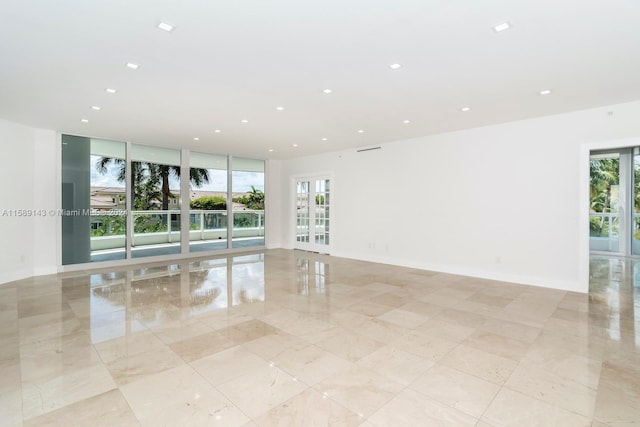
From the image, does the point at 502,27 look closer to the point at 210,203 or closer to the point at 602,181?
the point at 210,203

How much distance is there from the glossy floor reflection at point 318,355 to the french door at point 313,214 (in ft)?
12.2

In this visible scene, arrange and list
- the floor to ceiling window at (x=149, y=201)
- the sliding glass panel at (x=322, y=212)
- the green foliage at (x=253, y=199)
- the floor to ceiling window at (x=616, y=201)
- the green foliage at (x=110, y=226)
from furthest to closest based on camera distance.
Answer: the green foliage at (x=253, y=199) < the sliding glass panel at (x=322, y=212) < the floor to ceiling window at (x=616, y=201) < the green foliage at (x=110, y=226) < the floor to ceiling window at (x=149, y=201)

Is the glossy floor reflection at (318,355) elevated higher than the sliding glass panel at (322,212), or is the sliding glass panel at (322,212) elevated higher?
the sliding glass panel at (322,212)

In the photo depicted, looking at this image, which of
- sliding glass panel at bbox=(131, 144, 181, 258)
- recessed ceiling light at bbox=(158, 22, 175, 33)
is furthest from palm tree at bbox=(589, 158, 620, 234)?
sliding glass panel at bbox=(131, 144, 181, 258)

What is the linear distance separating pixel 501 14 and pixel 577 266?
423 cm

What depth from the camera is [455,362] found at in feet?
8.82

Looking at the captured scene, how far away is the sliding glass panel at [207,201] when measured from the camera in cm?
841

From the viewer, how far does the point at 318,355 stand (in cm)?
280

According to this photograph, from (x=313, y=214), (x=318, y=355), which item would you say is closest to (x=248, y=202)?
(x=313, y=214)

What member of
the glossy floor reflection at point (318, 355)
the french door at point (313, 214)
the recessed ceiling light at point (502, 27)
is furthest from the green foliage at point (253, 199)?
the recessed ceiling light at point (502, 27)

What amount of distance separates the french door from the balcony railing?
1269 millimetres

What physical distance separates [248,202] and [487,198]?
6.38 meters

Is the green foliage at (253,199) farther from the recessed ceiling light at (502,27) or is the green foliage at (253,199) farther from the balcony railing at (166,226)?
the recessed ceiling light at (502,27)

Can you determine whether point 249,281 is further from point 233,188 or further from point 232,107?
point 233,188
